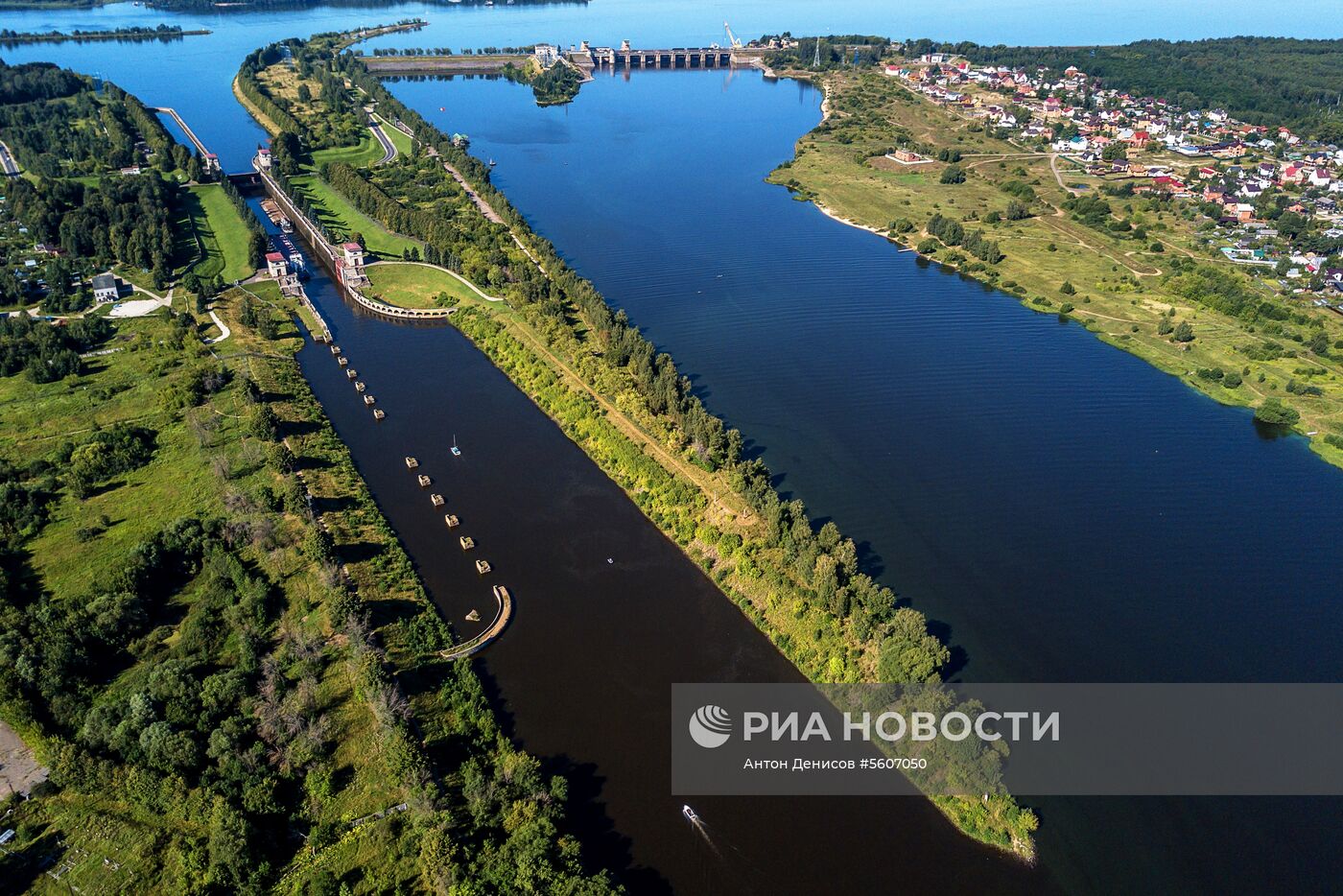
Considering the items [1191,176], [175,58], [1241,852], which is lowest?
[1241,852]

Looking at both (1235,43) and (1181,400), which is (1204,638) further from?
(1235,43)

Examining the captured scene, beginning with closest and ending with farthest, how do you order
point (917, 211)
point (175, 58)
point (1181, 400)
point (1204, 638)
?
point (1204, 638) < point (1181, 400) < point (917, 211) < point (175, 58)

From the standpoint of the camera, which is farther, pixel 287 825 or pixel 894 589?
pixel 894 589

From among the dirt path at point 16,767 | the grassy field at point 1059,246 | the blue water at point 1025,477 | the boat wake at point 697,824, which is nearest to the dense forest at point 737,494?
the blue water at point 1025,477

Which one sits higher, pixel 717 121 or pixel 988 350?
pixel 717 121

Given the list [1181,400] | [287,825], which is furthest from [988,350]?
[287,825]

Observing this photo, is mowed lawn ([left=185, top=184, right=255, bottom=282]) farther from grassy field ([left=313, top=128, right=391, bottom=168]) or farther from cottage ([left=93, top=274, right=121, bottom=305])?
grassy field ([left=313, top=128, right=391, bottom=168])

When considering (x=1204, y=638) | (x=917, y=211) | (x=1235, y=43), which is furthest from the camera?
(x=1235, y=43)

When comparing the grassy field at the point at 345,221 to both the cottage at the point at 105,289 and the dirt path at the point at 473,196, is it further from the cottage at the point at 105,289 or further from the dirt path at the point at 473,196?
the cottage at the point at 105,289
